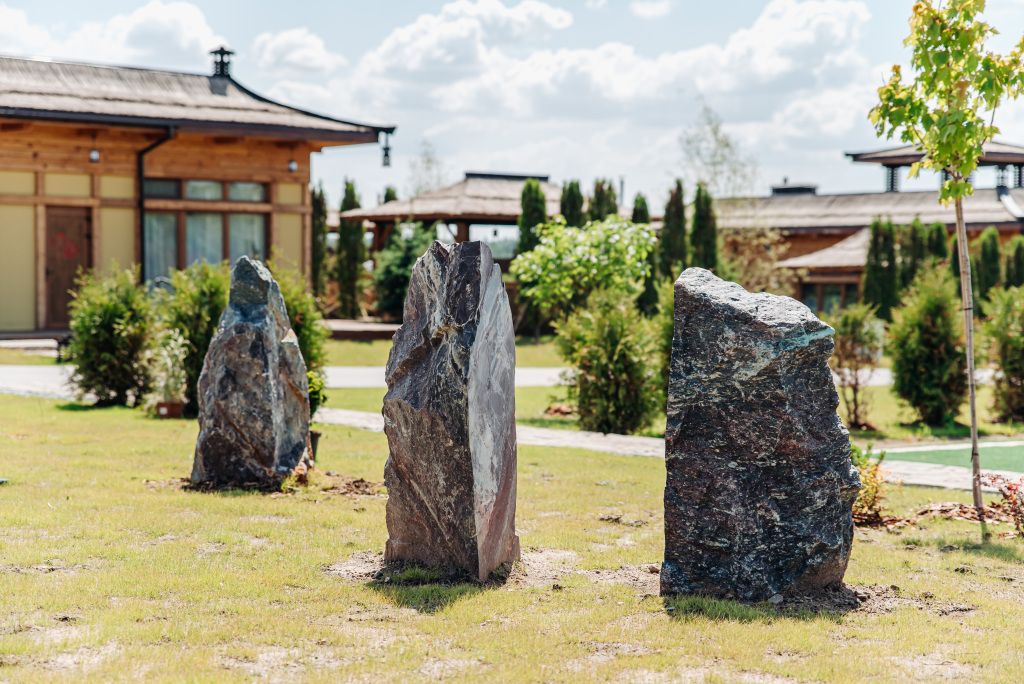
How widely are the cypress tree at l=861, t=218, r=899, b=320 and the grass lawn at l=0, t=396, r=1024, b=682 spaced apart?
23.4 m

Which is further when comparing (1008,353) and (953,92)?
(1008,353)

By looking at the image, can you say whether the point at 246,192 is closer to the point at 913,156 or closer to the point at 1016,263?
the point at 1016,263

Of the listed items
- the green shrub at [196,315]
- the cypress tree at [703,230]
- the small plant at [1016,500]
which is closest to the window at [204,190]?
the green shrub at [196,315]

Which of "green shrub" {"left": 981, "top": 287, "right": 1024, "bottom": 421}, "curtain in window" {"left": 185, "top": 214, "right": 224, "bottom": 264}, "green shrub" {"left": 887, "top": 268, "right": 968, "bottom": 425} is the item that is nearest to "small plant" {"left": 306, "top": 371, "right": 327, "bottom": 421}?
"green shrub" {"left": 887, "top": 268, "right": 968, "bottom": 425}

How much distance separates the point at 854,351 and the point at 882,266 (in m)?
17.3

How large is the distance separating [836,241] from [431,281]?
117ft

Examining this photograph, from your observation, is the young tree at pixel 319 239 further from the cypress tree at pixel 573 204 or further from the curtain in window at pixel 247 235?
the cypress tree at pixel 573 204

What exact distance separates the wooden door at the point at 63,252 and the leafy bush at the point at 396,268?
855cm

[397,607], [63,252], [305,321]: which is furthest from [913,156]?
[397,607]

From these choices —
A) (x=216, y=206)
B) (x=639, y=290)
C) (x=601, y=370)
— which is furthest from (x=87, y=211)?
(x=601, y=370)

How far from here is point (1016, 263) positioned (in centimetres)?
3095

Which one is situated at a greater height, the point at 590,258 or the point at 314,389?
the point at 590,258

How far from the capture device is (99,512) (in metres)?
6.68

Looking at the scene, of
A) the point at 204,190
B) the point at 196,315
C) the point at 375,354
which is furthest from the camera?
the point at 204,190
